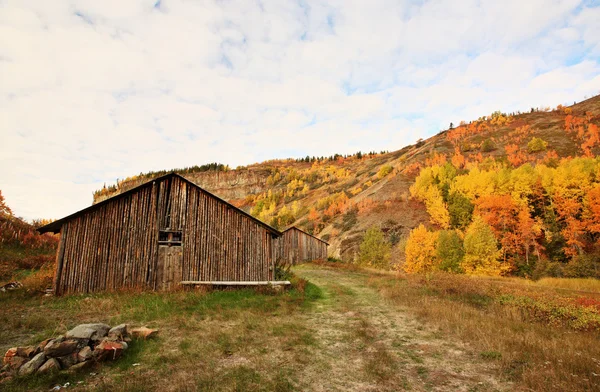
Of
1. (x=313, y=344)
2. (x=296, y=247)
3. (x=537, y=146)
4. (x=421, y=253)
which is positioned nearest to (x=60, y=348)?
(x=313, y=344)

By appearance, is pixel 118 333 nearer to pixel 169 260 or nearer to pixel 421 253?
pixel 169 260

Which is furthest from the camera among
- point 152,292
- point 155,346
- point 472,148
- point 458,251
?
point 472,148

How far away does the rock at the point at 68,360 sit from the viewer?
6156 millimetres

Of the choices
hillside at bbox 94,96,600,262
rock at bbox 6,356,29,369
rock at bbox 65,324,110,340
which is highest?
hillside at bbox 94,96,600,262

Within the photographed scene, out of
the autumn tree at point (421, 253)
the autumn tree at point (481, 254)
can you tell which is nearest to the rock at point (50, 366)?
the autumn tree at point (421, 253)

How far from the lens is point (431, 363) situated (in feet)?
23.4

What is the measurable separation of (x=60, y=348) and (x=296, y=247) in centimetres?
3994

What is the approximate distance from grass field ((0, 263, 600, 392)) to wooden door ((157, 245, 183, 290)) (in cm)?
151

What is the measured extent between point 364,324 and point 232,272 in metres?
8.73

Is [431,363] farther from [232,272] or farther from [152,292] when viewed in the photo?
[152,292]

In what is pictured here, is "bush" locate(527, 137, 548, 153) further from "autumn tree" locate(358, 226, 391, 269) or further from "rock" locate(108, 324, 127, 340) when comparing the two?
"rock" locate(108, 324, 127, 340)

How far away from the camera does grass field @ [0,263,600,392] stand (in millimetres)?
5898

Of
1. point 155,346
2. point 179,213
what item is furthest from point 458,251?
point 155,346

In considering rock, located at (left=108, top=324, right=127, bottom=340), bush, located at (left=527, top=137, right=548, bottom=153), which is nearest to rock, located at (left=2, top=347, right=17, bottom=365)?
rock, located at (left=108, top=324, right=127, bottom=340)
